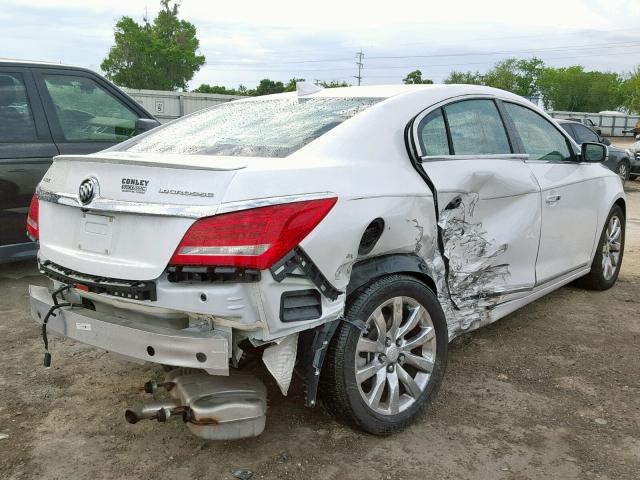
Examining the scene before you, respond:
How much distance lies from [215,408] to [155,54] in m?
85.2

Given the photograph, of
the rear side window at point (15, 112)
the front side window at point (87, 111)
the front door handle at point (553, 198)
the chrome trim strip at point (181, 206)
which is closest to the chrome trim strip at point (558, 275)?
the front door handle at point (553, 198)

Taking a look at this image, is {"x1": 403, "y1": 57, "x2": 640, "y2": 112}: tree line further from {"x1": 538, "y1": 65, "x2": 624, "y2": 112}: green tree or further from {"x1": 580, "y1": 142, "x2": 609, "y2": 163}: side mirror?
{"x1": 580, "y1": 142, "x2": 609, "y2": 163}: side mirror

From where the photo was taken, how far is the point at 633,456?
297cm

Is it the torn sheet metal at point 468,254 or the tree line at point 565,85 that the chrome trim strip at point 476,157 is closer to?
the torn sheet metal at point 468,254

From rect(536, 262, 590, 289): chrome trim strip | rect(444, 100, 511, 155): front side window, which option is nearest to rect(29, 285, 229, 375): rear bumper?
rect(444, 100, 511, 155): front side window

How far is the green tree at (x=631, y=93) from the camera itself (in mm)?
92356

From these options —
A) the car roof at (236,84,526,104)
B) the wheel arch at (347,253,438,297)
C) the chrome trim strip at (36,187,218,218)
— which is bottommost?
the wheel arch at (347,253,438,297)

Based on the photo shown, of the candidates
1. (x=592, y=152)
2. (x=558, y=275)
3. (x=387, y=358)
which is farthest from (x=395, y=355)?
(x=592, y=152)

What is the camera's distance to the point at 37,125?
17.9ft

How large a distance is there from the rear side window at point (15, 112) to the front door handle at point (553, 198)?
13.2 feet

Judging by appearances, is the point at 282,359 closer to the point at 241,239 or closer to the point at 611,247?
the point at 241,239

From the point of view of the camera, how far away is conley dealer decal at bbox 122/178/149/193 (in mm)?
2662

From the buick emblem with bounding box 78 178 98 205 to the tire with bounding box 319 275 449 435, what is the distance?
1.20 metres

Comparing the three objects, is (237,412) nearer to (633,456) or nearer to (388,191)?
(388,191)
